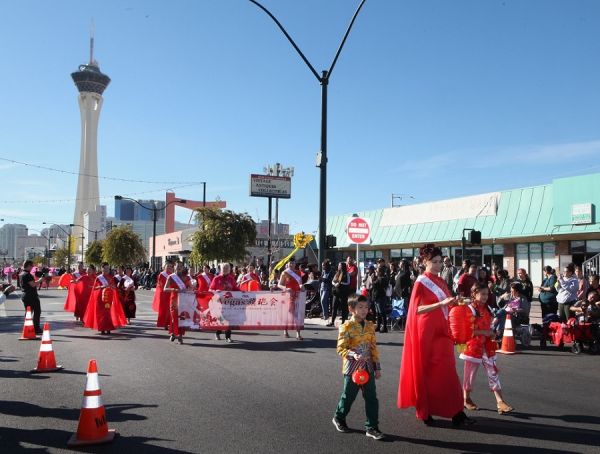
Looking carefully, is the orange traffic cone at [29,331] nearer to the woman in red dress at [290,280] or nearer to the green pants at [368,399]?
the woman in red dress at [290,280]

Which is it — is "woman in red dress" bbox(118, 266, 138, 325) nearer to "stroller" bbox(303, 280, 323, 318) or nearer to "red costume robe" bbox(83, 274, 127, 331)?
"red costume robe" bbox(83, 274, 127, 331)

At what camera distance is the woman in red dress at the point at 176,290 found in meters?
13.4

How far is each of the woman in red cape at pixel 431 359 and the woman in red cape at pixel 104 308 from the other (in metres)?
10.5

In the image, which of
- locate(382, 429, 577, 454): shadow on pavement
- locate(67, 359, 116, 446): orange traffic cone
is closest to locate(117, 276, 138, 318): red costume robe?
locate(67, 359, 116, 446): orange traffic cone

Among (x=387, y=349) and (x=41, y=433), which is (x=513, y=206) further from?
(x=41, y=433)

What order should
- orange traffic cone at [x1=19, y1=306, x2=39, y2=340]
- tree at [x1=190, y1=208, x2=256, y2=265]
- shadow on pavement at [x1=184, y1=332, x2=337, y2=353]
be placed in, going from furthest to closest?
tree at [x1=190, y1=208, x2=256, y2=265] < orange traffic cone at [x1=19, y1=306, x2=39, y2=340] < shadow on pavement at [x1=184, y1=332, x2=337, y2=353]

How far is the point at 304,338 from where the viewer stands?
559 inches

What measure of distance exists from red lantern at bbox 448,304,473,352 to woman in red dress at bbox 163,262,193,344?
788 centimetres

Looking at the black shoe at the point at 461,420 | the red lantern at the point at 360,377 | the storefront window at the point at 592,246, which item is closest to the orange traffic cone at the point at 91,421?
the red lantern at the point at 360,377

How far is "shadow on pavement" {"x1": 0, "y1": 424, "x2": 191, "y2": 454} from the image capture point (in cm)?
549

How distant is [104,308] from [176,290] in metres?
2.48

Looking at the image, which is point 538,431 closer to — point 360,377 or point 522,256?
point 360,377

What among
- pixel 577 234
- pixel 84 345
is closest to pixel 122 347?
pixel 84 345

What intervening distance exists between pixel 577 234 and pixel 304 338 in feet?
55.4
